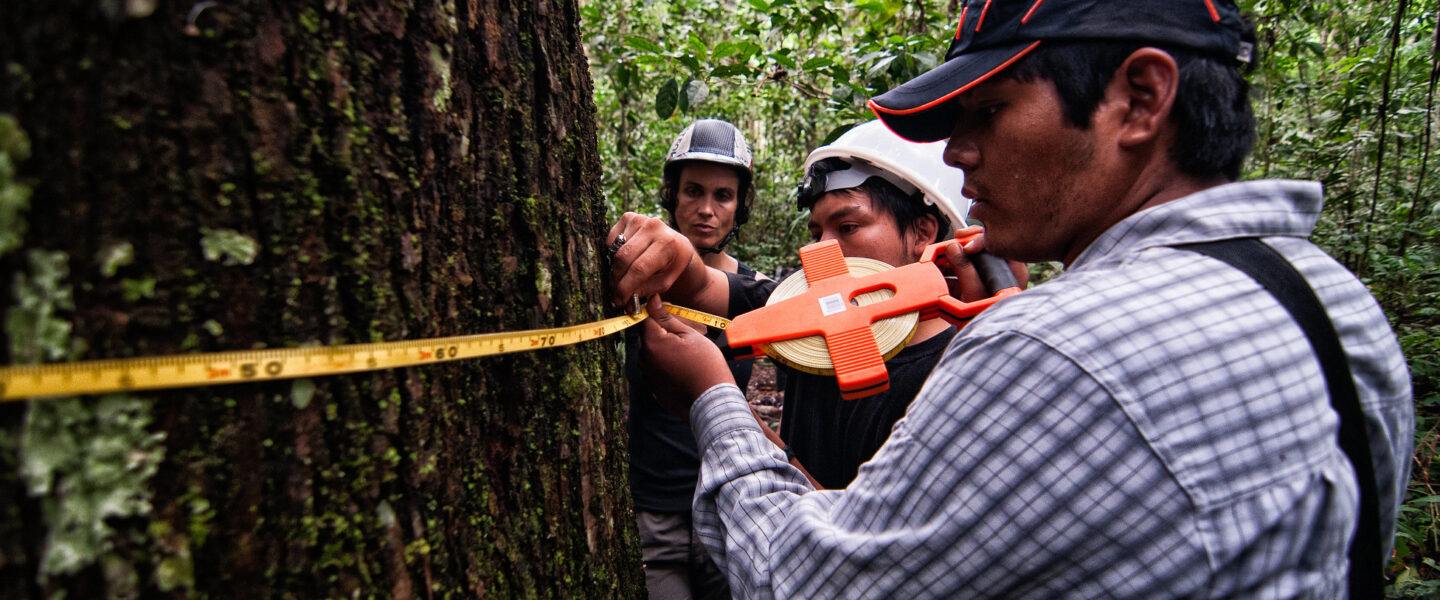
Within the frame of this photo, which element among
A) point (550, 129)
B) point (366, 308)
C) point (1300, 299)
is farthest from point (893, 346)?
point (366, 308)

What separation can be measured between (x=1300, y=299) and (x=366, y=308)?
1.45m

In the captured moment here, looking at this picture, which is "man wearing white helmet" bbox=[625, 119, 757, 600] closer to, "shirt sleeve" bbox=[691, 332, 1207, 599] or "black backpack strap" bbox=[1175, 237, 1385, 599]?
"shirt sleeve" bbox=[691, 332, 1207, 599]

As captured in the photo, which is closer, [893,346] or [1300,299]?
[1300,299]

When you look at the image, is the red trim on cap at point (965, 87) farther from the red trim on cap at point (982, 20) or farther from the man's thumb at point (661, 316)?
the man's thumb at point (661, 316)

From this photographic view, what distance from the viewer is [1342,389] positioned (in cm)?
105

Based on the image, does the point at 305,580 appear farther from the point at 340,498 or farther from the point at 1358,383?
the point at 1358,383

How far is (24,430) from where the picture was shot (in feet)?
1.96

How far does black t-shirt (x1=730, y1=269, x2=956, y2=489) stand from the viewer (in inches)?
84.4

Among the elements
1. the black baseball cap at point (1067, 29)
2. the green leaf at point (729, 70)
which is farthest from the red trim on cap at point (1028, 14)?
the green leaf at point (729, 70)

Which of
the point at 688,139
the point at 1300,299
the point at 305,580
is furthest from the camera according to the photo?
the point at 688,139

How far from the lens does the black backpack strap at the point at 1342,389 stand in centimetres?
104

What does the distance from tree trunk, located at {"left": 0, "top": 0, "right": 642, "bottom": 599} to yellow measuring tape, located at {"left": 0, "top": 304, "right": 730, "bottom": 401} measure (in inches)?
0.6

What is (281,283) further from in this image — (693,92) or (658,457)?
(693,92)

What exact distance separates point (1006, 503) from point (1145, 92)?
0.91m
